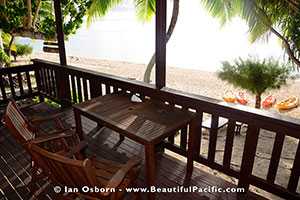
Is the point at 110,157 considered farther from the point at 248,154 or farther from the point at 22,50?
the point at 22,50

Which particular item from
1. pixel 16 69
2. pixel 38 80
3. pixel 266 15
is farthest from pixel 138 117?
pixel 266 15

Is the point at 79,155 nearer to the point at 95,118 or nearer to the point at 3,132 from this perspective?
the point at 95,118

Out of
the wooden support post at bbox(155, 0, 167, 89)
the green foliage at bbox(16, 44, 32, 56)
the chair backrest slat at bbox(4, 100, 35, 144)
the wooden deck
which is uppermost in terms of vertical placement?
the wooden support post at bbox(155, 0, 167, 89)

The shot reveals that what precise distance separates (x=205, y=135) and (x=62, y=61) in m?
4.25

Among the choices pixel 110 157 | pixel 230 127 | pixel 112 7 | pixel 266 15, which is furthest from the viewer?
pixel 112 7

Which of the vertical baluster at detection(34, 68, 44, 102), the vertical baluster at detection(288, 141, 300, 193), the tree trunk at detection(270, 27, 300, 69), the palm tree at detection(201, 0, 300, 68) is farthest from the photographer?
the tree trunk at detection(270, 27, 300, 69)

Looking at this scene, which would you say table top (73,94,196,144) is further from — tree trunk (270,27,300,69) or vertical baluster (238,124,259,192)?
tree trunk (270,27,300,69)

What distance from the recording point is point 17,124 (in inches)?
83.2

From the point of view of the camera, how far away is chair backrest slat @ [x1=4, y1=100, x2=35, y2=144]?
189 cm

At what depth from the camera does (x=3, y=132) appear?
3459 millimetres

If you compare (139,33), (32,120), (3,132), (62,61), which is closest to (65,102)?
(62,61)

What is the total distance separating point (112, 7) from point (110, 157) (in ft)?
17.6

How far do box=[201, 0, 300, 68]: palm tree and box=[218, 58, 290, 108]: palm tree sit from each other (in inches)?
43.0

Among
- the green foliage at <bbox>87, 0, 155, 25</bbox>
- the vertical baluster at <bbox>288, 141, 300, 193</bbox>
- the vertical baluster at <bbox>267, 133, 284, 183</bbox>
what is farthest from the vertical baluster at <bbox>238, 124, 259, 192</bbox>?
the green foliage at <bbox>87, 0, 155, 25</bbox>
